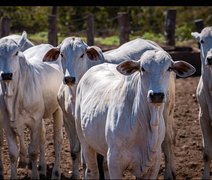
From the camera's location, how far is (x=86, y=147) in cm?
818

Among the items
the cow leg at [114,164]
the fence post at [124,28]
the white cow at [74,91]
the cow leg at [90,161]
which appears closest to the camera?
the cow leg at [114,164]

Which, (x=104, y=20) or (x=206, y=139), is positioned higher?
(x=104, y=20)

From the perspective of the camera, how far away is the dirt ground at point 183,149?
974cm

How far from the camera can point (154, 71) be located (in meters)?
6.99

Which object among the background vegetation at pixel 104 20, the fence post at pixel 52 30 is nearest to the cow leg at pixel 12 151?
the fence post at pixel 52 30

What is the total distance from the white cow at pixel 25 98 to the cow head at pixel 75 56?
0.39 metres

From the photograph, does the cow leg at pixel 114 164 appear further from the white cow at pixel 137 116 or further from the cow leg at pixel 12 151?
the cow leg at pixel 12 151

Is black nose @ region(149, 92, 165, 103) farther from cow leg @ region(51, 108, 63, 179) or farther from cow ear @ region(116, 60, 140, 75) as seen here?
cow leg @ region(51, 108, 63, 179)

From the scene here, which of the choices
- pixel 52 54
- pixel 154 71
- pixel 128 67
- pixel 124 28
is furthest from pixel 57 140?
pixel 124 28

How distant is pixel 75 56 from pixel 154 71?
2.40 meters

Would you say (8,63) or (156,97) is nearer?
(156,97)

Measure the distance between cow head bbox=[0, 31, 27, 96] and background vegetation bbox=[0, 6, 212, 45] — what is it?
12392 millimetres

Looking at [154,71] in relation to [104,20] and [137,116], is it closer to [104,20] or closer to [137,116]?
[137,116]

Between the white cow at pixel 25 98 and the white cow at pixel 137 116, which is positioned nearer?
the white cow at pixel 137 116
